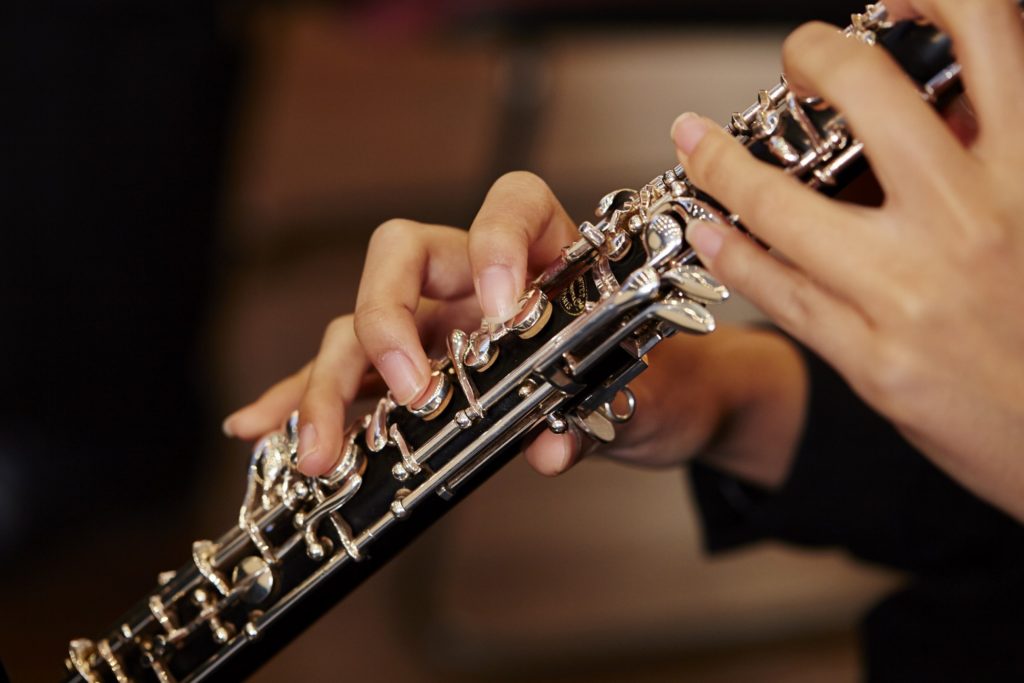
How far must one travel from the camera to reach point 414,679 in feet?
5.27

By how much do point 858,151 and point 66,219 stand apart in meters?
1.45

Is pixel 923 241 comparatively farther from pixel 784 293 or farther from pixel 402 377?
pixel 402 377

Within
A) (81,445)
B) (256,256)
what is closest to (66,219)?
(81,445)

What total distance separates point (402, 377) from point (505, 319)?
2.9 inches

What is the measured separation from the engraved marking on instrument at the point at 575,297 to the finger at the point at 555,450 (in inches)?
3.5

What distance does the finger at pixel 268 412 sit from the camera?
0.78 m

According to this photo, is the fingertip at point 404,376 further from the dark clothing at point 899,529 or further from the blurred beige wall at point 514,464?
the blurred beige wall at point 514,464

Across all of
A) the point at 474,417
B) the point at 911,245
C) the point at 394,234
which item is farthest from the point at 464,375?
the point at 911,245

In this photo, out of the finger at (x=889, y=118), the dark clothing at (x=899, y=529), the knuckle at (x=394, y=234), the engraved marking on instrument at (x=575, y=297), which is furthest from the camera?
the dark clothing at (x=899, y=529)

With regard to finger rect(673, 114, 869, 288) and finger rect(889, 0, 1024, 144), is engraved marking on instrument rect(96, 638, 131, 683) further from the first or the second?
finger rect(889, 0, 1024, 144)

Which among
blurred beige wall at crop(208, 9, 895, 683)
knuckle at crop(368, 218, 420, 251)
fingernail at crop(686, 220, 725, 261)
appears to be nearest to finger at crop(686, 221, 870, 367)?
fingernail at crop(686, 220, 725, 261)

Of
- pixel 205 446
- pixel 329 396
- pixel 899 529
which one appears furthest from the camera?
pixel 205 446

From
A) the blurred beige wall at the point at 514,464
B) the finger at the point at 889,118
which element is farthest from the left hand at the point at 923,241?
the blurred beige wall at the point at 514,464

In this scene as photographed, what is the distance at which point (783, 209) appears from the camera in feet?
1.57
